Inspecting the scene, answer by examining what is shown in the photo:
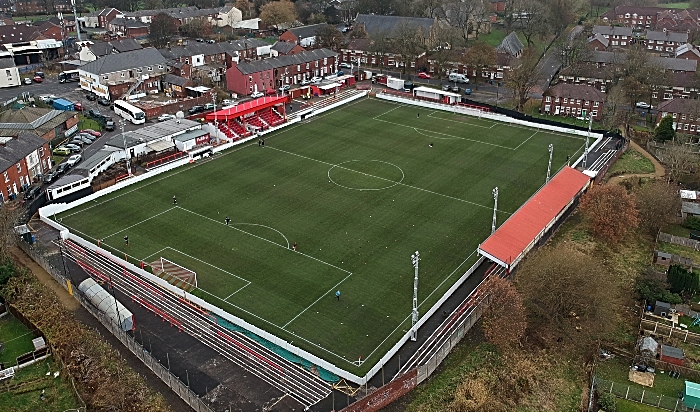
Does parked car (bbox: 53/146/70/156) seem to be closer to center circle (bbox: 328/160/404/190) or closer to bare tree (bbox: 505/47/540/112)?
center circle (bbox: 328/160/404/190)

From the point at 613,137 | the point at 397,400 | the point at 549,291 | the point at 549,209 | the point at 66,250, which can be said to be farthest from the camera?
the point at 613,137

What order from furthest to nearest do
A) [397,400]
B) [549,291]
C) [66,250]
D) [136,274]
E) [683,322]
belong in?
[66,250] < [136,274] < [683,322] < [549,291] < [397,400]

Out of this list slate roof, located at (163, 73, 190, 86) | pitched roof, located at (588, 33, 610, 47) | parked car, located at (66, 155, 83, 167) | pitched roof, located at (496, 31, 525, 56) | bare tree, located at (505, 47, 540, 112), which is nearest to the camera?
parked car, located at (66, 155, 83, 167)

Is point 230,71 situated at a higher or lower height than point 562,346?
higher

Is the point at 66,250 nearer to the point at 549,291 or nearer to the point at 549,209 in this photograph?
the point at 549,291

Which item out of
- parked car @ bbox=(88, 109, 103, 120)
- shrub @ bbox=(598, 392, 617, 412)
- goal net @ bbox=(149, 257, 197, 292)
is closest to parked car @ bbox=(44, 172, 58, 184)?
parked car @ bbox=(88, 109, 103, 120)

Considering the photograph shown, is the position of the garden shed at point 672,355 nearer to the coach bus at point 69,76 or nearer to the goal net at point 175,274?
the goal net at point 175,274

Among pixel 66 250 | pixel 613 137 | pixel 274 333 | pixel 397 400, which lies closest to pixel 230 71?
pixel 66 250
